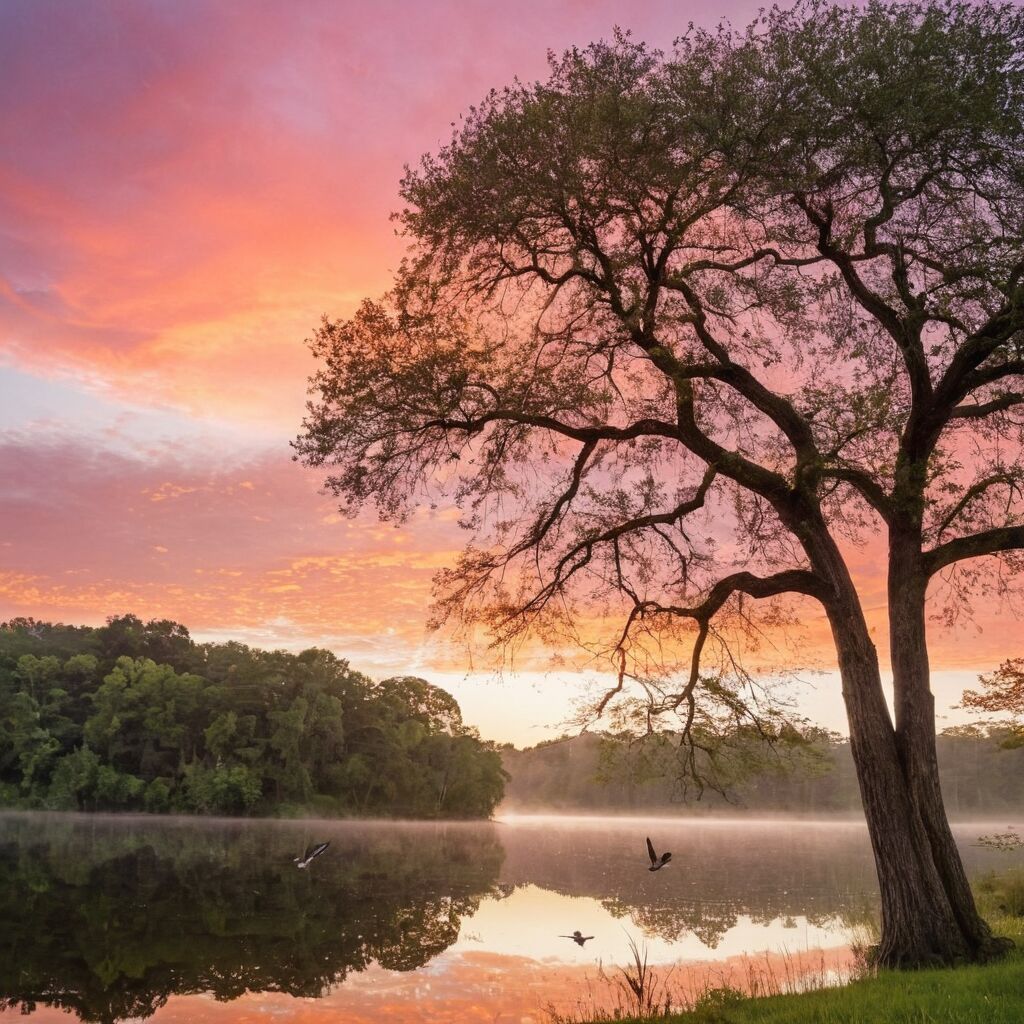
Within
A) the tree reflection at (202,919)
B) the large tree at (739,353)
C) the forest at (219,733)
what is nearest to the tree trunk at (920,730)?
the large tree at (739,353)

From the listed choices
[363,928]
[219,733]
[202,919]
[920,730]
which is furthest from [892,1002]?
[219,733]

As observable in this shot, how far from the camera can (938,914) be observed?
1198 centimetres

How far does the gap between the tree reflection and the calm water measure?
7 cm

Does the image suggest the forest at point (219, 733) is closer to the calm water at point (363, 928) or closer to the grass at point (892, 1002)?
the calm water at point (363, 928)

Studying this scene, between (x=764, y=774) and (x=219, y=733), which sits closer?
(x=764, y=774)

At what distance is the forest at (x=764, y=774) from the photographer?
1479 cm

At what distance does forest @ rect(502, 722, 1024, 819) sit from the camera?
14.8m

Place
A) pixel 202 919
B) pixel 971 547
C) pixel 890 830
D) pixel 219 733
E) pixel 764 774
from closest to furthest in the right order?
pixel 890 830 < pixel 971 547 < pixel 764 774 < pixel 202 919 < pixel 219 733

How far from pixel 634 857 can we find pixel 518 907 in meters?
23.1

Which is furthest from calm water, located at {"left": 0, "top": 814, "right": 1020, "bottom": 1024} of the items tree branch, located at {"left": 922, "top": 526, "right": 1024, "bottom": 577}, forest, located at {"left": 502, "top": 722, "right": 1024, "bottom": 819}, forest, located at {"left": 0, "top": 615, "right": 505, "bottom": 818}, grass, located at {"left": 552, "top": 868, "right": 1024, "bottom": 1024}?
forest, located at {"left": 0, "top": 615, "right": 505, "bottom": 818}

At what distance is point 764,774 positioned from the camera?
1475 cm

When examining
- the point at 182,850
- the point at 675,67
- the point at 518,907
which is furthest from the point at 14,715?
the point at 675,67

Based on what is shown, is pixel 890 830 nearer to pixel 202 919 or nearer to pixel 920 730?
pixel 920 730

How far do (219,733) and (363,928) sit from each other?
60945 millimetres
